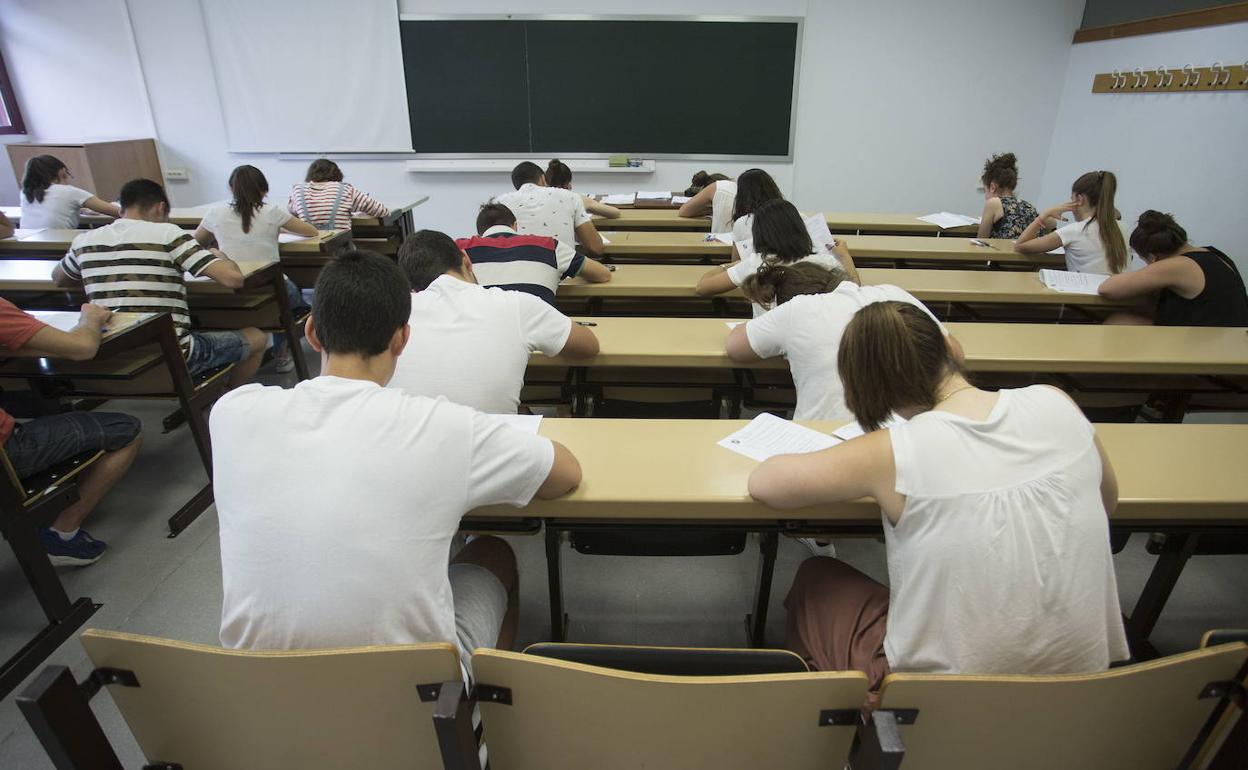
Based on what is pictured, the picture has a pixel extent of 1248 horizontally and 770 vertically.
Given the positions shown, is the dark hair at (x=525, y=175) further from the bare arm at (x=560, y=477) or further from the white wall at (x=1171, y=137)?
the white wall at (x=1171, y=137)

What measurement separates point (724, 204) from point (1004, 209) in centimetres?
197

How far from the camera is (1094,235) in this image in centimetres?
337

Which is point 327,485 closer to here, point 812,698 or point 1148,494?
point 812,698

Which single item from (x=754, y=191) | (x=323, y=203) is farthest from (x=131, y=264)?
(x=754, y=191)

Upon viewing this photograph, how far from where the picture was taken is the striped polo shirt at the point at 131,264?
2.63m

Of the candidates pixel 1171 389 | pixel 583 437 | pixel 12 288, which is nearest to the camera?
pixel 583 437

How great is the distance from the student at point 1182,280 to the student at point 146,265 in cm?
403

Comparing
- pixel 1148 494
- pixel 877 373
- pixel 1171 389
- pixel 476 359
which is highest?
pixel 877 373

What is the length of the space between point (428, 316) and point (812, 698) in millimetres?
1398

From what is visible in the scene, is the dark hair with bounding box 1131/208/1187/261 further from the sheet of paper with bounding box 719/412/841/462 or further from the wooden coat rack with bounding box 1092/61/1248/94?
the wooden coat rack with bounding box 1092/61/1248/94

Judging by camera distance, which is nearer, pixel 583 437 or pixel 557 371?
pixel 583 437

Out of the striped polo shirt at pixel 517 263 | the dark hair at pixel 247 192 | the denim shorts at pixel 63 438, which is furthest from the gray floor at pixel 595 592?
the dark hair at pixel 247 192

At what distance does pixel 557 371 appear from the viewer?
8.34 ft

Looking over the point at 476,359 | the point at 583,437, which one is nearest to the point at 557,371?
the point at 476,359
